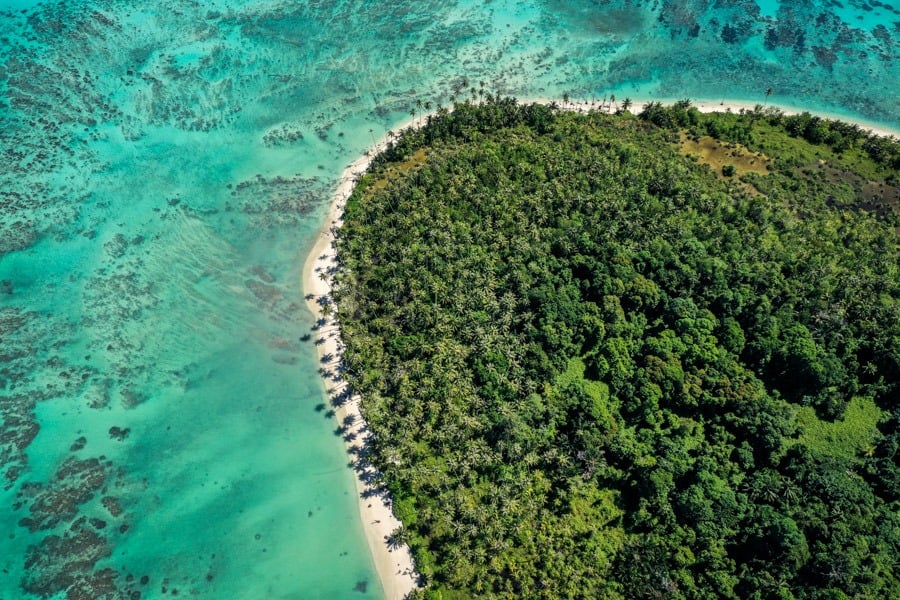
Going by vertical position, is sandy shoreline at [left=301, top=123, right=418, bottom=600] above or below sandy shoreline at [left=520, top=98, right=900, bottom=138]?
below

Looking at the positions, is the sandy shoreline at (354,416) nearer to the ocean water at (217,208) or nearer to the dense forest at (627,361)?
the ocean water at (217,208)

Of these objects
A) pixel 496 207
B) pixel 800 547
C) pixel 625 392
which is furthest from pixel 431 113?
pixel 800 547

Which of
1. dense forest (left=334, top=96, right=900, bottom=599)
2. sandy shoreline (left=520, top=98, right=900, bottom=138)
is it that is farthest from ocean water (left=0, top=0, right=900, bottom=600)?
dense forest (left=334, top=96, right=900, bottom=599)

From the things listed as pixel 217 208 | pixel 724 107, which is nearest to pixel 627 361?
pixel 217 208

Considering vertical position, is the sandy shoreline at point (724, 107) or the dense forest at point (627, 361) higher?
the sandy shoreline at point (724, 107)

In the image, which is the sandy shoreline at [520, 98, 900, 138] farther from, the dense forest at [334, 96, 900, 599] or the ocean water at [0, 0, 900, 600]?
the dense forest at [334, 96, 900, 599]

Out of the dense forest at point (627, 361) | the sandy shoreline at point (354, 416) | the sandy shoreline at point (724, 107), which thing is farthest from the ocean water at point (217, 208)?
the dense forest at point (627, 361)

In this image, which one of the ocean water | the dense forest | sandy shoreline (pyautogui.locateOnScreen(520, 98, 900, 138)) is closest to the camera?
the dense forest
